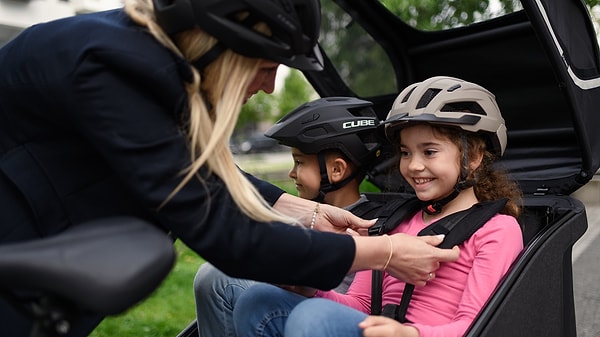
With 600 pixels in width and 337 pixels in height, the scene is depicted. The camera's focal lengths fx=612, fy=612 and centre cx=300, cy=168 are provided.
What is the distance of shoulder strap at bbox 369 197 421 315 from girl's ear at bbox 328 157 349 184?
1.39ft

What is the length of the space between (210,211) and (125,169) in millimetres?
218

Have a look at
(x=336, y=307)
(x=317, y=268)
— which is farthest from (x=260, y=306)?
(x=317, y=268)

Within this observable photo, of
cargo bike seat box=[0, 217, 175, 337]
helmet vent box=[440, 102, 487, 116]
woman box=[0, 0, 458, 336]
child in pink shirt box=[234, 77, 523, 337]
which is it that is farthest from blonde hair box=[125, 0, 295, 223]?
helmet vent box=[440, 102, 487, 116]

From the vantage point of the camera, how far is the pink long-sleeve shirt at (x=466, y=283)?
6.28 feet

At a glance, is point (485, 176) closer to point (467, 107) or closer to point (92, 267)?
point (467, 107)

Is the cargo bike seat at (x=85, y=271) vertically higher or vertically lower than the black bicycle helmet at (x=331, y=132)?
higher

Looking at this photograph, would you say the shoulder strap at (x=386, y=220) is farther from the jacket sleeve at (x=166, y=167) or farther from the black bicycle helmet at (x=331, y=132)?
the jacket sleeve at (x=166, y=167)

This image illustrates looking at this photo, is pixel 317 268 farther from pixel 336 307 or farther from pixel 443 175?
pixel 443 175

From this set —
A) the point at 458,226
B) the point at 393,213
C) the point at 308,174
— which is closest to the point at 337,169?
the point at 308,174

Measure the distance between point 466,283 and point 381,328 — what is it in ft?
1.37

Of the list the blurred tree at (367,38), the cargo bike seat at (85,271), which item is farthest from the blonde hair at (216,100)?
the blurred tree at (367,38)

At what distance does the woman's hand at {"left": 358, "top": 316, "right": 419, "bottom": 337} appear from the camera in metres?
1.75

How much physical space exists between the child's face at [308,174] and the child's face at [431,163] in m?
0.72

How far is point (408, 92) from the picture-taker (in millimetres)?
2371
